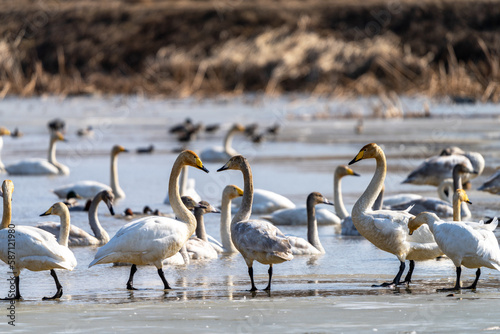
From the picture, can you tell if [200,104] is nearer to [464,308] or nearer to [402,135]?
[402,135]

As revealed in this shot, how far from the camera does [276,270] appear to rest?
25.0 feet

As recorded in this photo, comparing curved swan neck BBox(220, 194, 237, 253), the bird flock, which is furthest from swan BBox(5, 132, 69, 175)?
curved swan neck BBox(220, 194, 237, 253)

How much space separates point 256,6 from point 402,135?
3321 centimetres

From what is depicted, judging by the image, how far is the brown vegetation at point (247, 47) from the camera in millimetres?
34969

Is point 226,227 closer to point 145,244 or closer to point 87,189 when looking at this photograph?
point 145,244

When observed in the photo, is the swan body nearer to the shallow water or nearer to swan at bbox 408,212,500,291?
the shallow water

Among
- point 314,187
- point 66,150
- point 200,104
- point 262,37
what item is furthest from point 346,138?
point 262,37

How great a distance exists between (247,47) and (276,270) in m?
34.5

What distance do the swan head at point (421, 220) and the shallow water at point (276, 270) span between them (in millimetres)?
422

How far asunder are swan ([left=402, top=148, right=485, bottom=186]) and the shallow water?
438mm

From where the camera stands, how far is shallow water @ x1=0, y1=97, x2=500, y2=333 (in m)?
5.58

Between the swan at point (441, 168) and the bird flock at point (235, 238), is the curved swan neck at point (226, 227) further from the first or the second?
the swan at point (441, 168)

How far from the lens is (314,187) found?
1280cm

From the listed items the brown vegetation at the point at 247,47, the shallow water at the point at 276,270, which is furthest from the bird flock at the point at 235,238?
the brown vegetation at the point at 247,47
